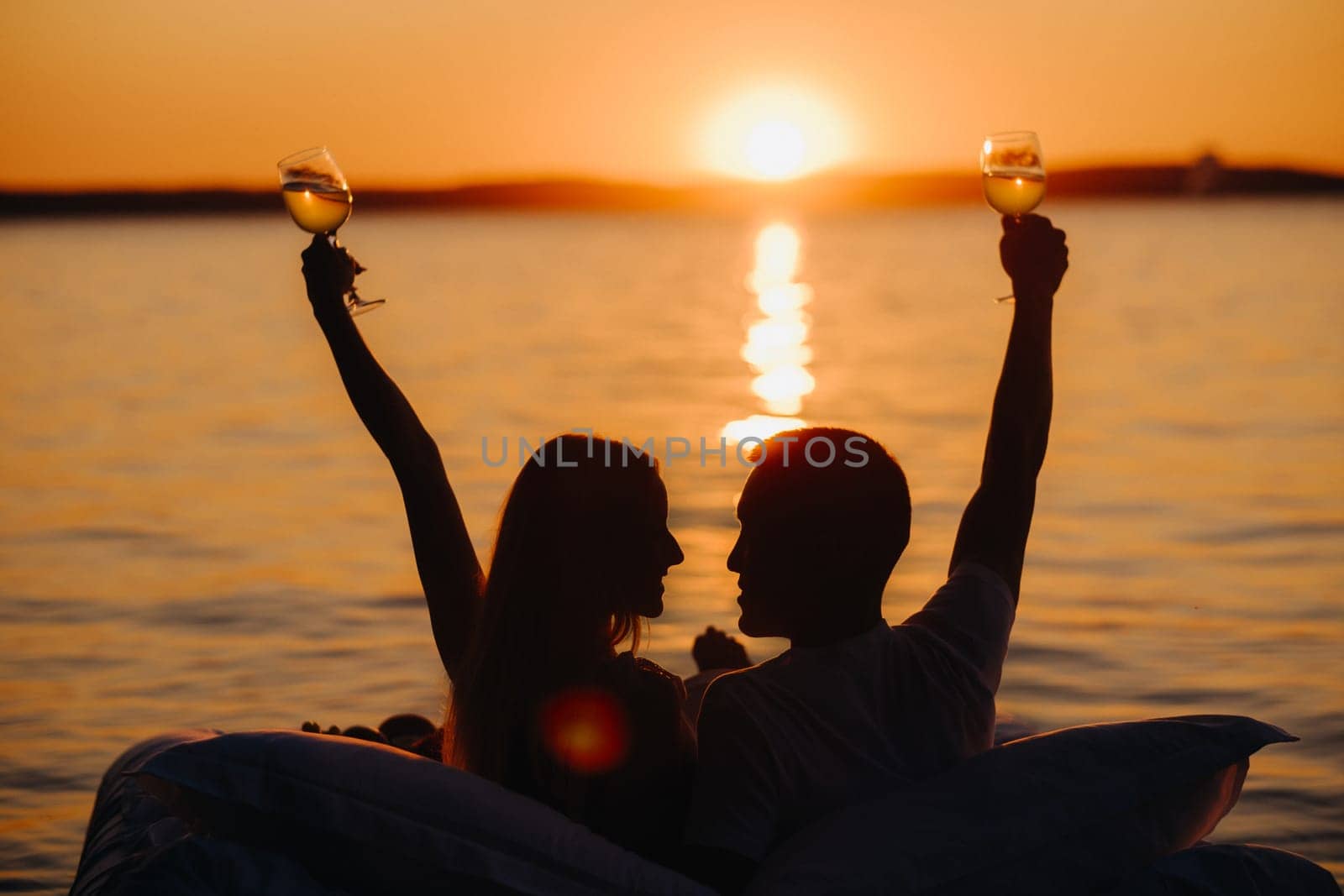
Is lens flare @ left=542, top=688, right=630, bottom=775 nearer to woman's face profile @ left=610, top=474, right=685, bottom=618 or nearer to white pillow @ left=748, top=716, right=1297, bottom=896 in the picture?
woman's face profile @ left=610, top=474, right=685, bottom=618

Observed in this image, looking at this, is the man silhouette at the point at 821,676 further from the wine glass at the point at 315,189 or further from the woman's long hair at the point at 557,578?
the wine glass at the point at 315,189

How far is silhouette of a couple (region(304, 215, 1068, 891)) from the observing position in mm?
2395

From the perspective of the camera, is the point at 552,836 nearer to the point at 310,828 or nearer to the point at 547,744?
the point at 547,744

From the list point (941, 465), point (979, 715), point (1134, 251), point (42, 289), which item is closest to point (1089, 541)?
point (941, 465)

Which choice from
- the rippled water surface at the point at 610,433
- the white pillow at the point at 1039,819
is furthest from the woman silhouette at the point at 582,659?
the rippled water surface at the point at 610,433

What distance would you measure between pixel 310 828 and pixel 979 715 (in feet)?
3.68

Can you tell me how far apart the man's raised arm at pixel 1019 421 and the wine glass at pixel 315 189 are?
4.43 ft

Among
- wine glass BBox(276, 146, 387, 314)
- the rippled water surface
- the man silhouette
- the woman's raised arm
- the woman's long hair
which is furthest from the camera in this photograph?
the rippled water surface

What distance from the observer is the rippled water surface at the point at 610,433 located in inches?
231

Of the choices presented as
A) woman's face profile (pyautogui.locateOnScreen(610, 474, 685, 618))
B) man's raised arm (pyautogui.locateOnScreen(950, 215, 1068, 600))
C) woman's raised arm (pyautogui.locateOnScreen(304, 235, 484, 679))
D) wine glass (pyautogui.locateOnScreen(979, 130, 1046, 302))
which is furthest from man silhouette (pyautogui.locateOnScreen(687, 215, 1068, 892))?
wine glass (pyautogui.locateOnScreen(979, 130, 1046, 302))

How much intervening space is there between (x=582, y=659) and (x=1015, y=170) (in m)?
1.62

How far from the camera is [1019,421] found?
2855 millimetres

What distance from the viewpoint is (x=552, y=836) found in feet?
8.08

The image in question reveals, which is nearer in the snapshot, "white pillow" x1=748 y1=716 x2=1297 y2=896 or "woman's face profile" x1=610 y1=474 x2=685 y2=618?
"white pillow" x1=748 y1=716 x2=1297 y2=896
